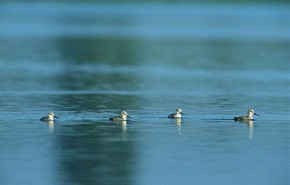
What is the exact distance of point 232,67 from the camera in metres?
54.0

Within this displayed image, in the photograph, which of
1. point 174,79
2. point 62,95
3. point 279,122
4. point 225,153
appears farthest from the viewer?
point 174,79

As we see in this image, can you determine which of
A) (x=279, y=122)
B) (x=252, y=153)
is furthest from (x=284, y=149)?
(x=279, y=122)

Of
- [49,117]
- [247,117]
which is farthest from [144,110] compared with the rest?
[49,117]

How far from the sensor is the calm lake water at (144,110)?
26.5 metres

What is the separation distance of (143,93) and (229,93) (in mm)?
2653

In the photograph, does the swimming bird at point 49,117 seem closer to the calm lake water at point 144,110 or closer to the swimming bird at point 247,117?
the calm lake water at point 144,110

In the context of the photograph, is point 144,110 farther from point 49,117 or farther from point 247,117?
point 49,117

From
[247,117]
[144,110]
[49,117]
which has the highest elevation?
[144,110]

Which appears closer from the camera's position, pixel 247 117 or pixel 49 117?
pixel 49 117

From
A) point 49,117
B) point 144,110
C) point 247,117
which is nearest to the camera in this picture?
point 49,117

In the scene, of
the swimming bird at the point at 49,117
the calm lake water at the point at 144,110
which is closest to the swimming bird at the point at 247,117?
the calm lake water at the point at 144,110

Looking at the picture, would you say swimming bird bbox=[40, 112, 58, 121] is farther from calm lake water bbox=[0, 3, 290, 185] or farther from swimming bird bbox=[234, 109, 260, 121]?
swimming bird bbox=[234, 109, 260, 121]

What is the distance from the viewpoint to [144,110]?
36125 millimetres

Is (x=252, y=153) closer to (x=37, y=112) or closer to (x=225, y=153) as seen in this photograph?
(x=225, y=153)
